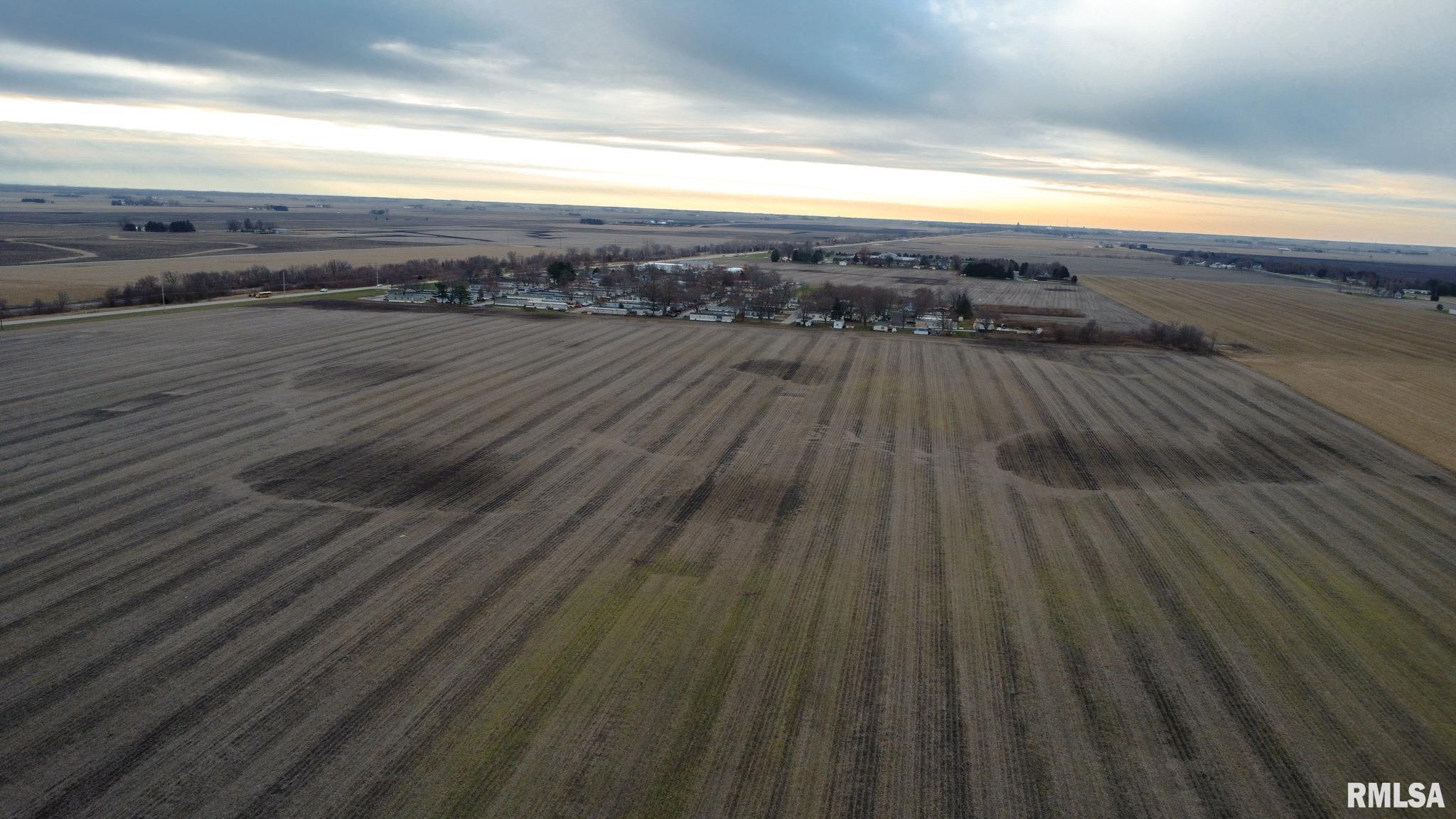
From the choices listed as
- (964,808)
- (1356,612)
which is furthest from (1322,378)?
(964,808)

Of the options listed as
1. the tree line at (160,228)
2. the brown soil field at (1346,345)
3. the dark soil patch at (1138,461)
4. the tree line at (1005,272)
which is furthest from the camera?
the tree line at (160,228)

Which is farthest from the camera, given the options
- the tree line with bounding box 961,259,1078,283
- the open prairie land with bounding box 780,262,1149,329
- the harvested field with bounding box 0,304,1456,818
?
the tree line with bounding box 961,259,1078,283

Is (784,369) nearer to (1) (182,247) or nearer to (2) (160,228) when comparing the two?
A: (1) (182,247)

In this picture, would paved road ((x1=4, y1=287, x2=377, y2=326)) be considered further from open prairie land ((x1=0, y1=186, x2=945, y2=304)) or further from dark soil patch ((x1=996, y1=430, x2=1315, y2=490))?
dark soil patch ((x1=996, y1=430, x2=1315, y2=490))

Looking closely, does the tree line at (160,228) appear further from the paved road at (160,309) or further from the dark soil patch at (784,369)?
the dark soil patch at (784,369)

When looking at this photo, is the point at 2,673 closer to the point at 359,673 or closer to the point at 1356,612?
the point at 359,673

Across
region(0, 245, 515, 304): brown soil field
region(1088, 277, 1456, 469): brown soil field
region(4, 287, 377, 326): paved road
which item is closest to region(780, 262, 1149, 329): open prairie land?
region(1088, 277, 1456, 469): brown soil field

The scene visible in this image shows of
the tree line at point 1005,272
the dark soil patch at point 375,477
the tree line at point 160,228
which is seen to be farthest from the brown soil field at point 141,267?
the tree line at point 1005,272
